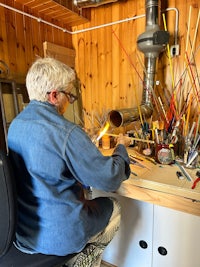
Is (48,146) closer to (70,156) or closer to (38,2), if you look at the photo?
(70,156)

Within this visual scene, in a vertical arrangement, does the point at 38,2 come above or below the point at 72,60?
above

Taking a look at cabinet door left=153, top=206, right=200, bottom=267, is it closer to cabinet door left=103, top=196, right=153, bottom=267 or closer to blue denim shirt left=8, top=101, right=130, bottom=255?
cabinet door left=103, top=196, right=153, bottom=267

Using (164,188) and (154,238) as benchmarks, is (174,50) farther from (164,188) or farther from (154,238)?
Result: (154,238)

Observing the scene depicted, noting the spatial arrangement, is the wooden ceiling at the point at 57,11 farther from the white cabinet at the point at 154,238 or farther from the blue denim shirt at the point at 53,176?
the white cabinet at the point at 154,238

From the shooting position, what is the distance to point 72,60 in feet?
6.68

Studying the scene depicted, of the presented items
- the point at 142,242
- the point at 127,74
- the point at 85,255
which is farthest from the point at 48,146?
the point at 127,74

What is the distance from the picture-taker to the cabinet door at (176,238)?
105 centimetres

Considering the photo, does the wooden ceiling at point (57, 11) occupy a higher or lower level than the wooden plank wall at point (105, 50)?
higher

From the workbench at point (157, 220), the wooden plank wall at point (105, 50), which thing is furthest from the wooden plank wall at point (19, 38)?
the workbench at point (157, 220)

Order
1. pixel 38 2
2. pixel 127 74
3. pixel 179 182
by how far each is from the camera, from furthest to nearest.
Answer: pixel 127 74
pixel 38 2
pixel 179 182

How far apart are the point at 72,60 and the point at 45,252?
1.72 metres

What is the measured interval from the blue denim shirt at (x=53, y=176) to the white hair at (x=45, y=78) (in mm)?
48

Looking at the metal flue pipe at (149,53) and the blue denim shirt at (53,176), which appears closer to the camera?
the blue denim shirt at (53,176)

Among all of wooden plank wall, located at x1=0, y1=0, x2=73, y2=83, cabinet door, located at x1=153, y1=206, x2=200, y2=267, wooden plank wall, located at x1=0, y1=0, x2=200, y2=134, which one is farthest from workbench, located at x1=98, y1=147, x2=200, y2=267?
wooden plank wall, located at x1=0, y1=0, x2=73, y2=83
